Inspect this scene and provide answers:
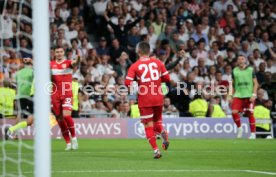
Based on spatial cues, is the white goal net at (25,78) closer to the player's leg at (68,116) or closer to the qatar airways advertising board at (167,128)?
the player's leg at (68,116)

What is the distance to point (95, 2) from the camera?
2306cm

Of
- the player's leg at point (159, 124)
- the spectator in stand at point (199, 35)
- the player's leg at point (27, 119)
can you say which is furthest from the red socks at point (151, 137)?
the spectator in stand at point (199, 35)

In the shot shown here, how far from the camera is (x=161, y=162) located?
1119 cm

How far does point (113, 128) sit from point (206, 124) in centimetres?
264

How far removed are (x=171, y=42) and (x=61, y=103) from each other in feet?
28.3

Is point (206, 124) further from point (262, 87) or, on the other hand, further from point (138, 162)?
point (138, 162)

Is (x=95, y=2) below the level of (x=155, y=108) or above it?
above

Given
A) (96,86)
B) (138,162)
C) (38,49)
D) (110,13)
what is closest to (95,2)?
(110,13)

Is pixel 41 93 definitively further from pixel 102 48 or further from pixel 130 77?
pixel 102 48

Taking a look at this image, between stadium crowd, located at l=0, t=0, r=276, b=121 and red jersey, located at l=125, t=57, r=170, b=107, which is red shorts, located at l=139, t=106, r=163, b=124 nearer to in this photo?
red jersey, located at l=125, t=57, r=170, b=107

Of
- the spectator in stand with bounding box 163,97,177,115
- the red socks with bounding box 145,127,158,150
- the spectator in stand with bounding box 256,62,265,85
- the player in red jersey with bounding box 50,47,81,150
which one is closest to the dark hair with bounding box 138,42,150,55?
the red socks with bounding box 145,127,158,150

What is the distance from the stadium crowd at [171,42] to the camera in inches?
835

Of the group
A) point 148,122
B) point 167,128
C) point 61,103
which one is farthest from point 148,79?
point 167,128

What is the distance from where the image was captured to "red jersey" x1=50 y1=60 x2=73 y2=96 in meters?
14.7
